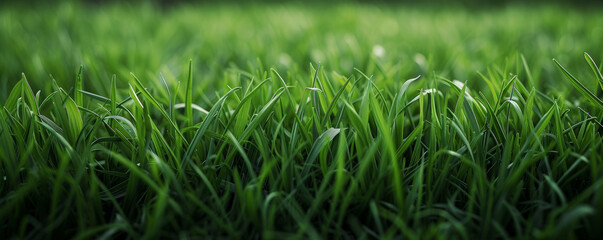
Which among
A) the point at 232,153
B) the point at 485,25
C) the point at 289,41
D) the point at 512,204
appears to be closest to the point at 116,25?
the point at 289,41

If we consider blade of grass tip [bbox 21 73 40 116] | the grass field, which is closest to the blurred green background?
the grass field

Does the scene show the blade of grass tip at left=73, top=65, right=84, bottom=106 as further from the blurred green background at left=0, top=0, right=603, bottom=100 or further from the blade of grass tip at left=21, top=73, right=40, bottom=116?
the blurred green background at left=0, top=0, right=603, bottom=100

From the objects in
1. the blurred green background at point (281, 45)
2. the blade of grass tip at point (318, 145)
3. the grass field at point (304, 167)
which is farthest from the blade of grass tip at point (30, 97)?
the blade of grass tip at point (318, 145)

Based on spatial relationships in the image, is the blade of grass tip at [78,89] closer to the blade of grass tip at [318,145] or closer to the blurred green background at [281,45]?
the blurred green background at [281,45]

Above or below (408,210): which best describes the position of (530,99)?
above

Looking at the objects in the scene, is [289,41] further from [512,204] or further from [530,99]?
[512,204]

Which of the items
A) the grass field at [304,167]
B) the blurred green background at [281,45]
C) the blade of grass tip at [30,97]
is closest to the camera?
the grass field at [304,167]

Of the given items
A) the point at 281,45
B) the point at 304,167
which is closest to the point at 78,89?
the point at 304,167

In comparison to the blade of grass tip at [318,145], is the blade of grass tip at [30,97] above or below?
above

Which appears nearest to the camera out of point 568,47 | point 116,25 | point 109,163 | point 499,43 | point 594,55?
point 109,163
